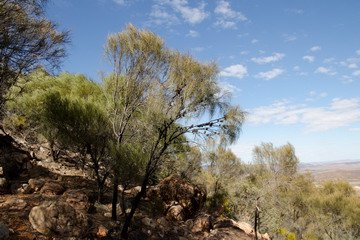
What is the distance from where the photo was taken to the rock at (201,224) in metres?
12.8

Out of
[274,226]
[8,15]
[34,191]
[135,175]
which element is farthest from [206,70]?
[274,226]

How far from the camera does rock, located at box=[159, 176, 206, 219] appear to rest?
1435 cm

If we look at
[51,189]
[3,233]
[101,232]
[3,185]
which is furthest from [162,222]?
[3,233]

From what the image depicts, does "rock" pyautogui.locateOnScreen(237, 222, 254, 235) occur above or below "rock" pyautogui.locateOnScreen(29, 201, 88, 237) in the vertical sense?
below

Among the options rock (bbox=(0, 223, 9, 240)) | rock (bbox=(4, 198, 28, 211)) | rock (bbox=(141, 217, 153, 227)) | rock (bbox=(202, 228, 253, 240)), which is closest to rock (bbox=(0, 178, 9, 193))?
rock (bbox=(4, 198, 28, 211))

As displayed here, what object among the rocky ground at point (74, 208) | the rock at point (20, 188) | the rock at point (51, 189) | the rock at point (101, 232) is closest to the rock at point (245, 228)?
the rocky ground at point (74, 208)

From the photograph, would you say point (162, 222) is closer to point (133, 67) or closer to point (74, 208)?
point (74, 208)

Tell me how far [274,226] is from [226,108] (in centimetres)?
1250

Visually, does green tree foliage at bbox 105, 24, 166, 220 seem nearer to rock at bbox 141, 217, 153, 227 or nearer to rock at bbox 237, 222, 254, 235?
rock at bbox 141, 217, 153, 227

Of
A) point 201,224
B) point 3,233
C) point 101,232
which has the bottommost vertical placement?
point 201,224

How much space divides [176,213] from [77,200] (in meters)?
4.73

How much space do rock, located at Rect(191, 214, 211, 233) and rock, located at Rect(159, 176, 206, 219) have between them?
2.91 ft

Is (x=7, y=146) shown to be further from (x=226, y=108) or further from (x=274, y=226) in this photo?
(x=274, y=226)

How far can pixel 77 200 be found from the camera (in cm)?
1071
